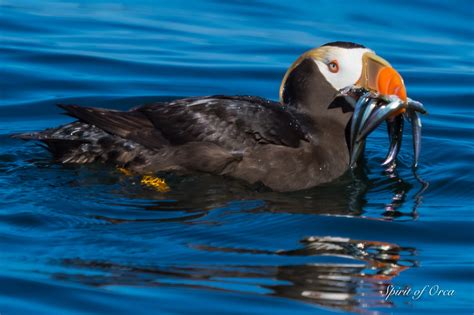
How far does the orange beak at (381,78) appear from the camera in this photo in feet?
26.6

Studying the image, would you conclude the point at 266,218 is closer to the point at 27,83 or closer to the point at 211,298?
the point at 211,298

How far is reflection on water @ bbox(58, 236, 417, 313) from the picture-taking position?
6.05 m

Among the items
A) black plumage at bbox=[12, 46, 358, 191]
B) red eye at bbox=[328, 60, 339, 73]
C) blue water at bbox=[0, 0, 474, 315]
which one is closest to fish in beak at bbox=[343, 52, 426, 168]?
red eye at bbox=[328, 60, 339, 73]

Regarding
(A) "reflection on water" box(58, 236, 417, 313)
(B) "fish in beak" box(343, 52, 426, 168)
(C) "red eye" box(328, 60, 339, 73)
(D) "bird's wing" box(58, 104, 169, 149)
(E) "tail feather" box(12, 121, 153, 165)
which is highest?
(C) "red eye" box(328, 60, 339, 73)

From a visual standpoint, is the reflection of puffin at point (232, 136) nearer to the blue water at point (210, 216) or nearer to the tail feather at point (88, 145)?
the tail feather at point (88, 145)

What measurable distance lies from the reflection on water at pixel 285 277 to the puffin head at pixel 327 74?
77.6 inches

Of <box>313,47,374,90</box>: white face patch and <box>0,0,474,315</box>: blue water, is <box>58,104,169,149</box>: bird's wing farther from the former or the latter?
<box>313,47,374,90</box>: white face patch

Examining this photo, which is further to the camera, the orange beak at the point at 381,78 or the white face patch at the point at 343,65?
the white face patch at the point at 343,65

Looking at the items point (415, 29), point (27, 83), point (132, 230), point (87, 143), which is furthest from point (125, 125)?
point (415, 29)

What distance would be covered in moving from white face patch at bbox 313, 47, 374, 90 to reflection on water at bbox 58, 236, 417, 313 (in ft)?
6.58

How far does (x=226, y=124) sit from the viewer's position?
8008mm

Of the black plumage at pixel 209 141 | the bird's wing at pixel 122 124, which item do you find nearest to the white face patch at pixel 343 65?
the black plumage at pixel 209 141

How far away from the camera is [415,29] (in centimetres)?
1448

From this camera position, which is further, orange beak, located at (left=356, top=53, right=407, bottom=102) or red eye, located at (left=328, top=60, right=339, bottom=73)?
red eye, located at (left=328, top=60, right=339, bottom=73)
